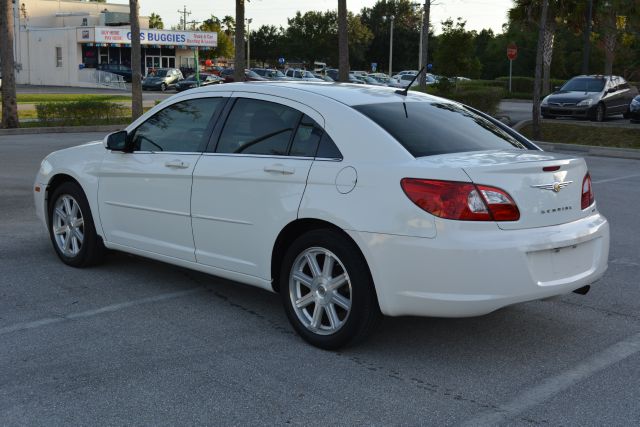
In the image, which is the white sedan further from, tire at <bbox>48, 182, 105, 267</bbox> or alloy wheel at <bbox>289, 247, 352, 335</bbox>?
tire at <bbox>48, 182, 105, 267</bbox>

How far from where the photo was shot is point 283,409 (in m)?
4.05

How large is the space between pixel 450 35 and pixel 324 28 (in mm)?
67444

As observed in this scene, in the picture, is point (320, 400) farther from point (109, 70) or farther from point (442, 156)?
point (109, 70)

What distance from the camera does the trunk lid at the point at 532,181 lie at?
14.9ft

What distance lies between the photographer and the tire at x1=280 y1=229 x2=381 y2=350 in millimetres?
4688

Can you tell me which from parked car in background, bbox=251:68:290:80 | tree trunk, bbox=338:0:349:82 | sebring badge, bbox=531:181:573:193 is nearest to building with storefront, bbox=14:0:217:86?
parked car in background, bbox=251:68:290:80

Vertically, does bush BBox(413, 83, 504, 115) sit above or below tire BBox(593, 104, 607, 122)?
above

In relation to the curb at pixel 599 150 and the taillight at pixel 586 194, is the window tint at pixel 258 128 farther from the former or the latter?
the curb at pixel 599 150

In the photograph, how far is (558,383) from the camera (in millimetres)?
4441

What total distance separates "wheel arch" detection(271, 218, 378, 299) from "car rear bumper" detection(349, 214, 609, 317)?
29cm

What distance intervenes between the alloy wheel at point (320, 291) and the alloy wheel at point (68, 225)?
8.32ft

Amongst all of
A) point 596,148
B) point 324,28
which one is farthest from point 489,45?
point 596,148

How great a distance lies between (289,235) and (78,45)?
2462 inches

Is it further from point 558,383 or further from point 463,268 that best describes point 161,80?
point 558,383
